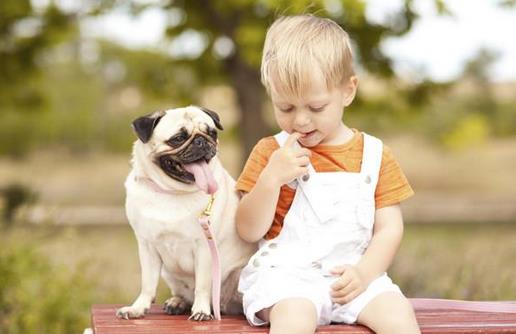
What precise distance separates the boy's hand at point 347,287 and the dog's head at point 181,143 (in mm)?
474

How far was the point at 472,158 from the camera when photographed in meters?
22.0

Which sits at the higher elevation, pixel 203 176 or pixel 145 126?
Result: pixel 145 126

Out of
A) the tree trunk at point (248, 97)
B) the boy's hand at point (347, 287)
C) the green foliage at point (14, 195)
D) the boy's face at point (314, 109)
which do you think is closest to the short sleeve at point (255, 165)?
the boy's face at point (314, 109)

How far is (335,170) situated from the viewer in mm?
2896

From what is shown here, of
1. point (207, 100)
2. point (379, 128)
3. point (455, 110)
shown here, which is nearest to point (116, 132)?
point (207, 100)

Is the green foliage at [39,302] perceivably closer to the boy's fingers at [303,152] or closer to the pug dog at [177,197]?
the pug dog at [177,197]

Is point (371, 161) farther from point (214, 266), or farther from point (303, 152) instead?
point (214, 266)

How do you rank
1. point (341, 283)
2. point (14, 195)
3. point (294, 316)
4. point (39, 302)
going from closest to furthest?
point (294, 316) < point (341, 283) < point (39, 302) < point (14, 195)

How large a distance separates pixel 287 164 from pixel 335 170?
24 cm

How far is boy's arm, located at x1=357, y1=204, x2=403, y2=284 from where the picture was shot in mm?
2785

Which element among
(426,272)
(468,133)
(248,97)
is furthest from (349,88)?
(468,133)

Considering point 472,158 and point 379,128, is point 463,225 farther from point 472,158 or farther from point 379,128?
point 472,158

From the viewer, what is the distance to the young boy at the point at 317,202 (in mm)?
2711

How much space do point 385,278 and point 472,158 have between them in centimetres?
1974
